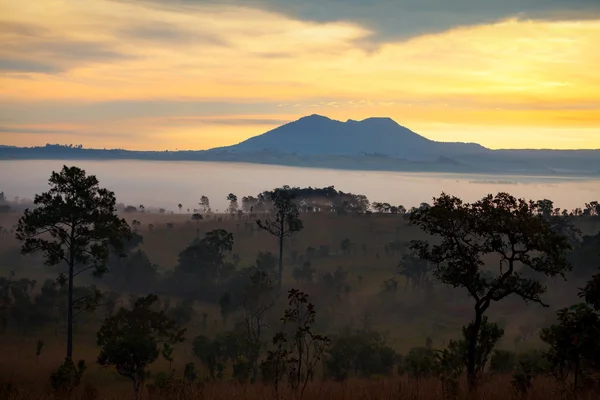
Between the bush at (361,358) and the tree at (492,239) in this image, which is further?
the bush at (361,358)

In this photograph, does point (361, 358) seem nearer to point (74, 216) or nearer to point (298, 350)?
point (74, 216)

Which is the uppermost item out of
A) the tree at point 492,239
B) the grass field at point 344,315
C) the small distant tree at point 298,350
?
the tree at point 492,239

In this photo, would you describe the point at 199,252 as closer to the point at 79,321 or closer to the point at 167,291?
the point at 167,291

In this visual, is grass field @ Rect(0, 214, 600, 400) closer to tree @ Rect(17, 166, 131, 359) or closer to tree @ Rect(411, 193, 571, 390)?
tree @ Rect(411, 193, 571, 390)

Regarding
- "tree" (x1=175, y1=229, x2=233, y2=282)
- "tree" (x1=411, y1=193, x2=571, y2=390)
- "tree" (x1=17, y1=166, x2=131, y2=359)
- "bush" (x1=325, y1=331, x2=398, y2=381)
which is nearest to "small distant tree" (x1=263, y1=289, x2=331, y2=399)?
"tree" (x1=411, y1=193, x2=571, y2=390)

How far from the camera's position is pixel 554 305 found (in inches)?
2685

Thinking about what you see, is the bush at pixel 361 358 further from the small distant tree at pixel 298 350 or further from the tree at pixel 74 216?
the small distant tree at pixel 298 350

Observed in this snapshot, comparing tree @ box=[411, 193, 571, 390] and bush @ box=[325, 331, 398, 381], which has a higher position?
tree @ box=[411, 193, 571, 390]

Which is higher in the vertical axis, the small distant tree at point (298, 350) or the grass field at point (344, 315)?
the small distant tree at point (298, 350)

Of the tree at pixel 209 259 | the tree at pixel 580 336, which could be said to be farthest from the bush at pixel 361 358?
the tree at pixel 209 259

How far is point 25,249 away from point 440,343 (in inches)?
1594

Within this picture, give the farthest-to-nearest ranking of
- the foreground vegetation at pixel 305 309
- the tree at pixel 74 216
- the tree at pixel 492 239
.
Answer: the tree at pixel 74 216 → the tree at pixel 492 239 → the foreground vegetation at pixel 305 309

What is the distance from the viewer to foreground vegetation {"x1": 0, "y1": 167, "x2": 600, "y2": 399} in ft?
51.1

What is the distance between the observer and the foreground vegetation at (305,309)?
613 inches
